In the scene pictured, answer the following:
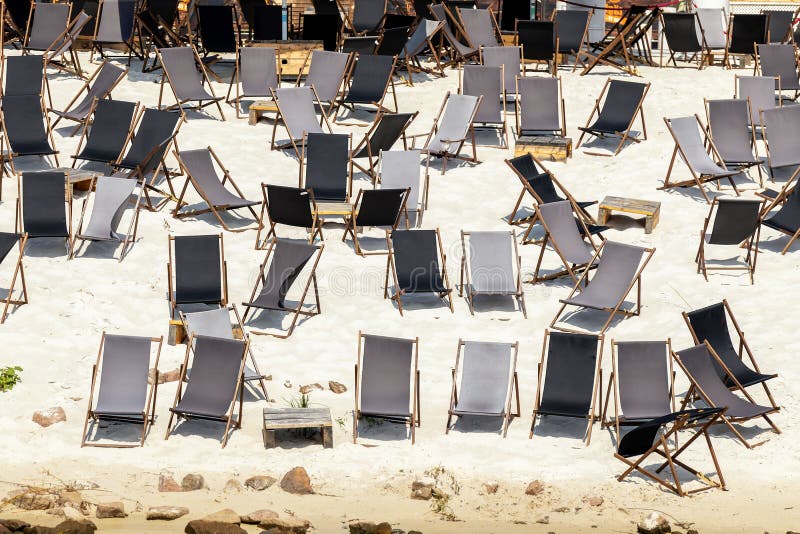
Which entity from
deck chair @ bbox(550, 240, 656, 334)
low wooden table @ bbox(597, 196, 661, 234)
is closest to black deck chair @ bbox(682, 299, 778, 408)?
deck chair @ bbox(550, 240, 656, 334)

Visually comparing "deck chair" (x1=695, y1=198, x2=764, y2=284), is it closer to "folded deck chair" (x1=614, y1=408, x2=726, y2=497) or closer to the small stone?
"folded deck chair" (x1=614, y1=408, x2=726, y2=497)

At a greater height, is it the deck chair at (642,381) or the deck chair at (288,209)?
the deck chair at (288,209)

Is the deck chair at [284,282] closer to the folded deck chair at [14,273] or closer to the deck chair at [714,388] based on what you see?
the folded deck chair at [14,273]

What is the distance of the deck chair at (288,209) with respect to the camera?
11.9m

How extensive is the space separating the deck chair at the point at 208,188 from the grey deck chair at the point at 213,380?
11.0 feet

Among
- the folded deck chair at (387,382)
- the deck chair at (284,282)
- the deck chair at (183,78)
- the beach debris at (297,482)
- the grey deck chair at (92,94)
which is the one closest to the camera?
the beach debris at (297,482)

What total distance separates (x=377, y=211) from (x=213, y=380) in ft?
11.2

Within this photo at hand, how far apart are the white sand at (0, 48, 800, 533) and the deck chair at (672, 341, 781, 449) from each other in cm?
16

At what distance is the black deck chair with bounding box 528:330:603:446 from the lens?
9.18 m

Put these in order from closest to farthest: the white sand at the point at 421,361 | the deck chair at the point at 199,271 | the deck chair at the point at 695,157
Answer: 1. the white sand at the point at 421,361
2. the deck chair at the point at 199,271
3. the deck chair at the point at 695,157

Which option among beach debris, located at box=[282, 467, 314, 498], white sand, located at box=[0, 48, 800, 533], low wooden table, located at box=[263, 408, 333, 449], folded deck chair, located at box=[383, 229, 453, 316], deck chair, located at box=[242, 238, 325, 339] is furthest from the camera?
folded deck chair, located at box=[383, 229, 453, 316]

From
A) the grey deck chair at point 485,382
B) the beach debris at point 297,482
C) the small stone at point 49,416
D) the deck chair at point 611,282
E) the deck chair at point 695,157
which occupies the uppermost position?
the deck chair at point 695,157

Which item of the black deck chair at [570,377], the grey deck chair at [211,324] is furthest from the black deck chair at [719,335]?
the grey deck chair at [211,324]

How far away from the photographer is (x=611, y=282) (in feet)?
36.1
